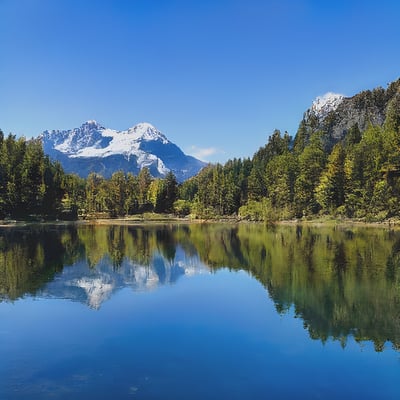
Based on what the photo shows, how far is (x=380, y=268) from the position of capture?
109 ft

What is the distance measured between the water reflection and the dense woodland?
4322 cm

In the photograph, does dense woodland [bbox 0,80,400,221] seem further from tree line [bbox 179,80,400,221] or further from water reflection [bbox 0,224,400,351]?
water reflection [bbox 0,224,400,351]

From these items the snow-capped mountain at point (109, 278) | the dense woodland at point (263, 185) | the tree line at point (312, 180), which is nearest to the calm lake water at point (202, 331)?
the snow-capped mountain at point (109, 278)

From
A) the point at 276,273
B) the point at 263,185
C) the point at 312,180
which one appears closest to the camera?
the point at 276,273

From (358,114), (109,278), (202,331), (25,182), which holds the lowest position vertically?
(202,331)

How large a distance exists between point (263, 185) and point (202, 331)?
121m

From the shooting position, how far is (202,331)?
747 inches

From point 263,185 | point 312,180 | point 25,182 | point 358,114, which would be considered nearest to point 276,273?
point 312,180

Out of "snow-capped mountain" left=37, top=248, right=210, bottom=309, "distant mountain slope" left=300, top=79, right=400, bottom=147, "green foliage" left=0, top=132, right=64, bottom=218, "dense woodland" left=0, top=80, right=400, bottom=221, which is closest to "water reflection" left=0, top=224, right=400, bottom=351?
"snow-capped mountain" left=37, top=248, right=210, bottom=309

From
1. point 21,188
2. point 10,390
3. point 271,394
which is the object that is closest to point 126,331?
point 10,390

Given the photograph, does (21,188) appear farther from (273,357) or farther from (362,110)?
(362,110)

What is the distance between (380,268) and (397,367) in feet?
65.8

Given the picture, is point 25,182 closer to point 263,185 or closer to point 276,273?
point 263,185

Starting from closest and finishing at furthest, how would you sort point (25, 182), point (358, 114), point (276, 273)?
1. point (276, 273)
2. point (25, 182)
3. point (358, 114)
